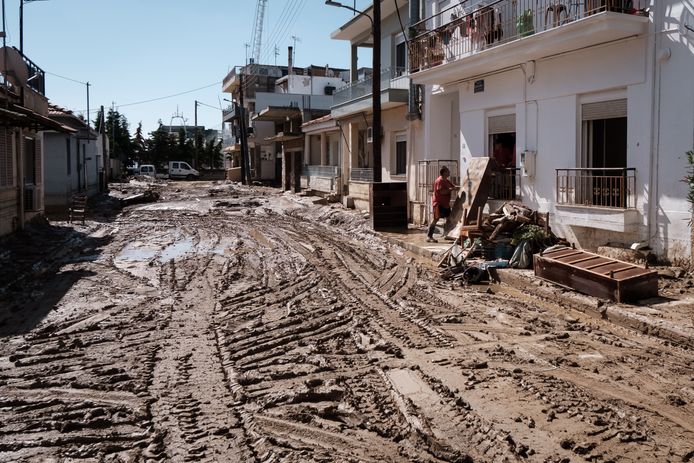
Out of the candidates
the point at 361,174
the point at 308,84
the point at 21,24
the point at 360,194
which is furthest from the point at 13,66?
the point at 308,84

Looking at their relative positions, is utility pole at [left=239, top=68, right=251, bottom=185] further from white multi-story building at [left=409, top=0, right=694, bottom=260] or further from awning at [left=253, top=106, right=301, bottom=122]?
white multi-story building at [left=409, top=0, right=694, bottom=260]

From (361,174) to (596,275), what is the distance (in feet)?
50.6

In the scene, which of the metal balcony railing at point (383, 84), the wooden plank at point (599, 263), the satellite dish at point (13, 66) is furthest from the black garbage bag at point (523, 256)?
the satellite dish at point (13, 66)

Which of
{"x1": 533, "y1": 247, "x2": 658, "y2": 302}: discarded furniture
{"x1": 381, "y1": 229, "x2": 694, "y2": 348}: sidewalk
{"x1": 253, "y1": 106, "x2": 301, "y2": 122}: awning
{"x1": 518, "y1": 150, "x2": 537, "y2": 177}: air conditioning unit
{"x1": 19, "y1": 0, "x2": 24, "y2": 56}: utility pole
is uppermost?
{"x1": 19, "y1": 0, "x2": 24, "y2": 56}: utility pole

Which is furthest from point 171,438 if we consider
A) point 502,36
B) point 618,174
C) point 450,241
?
point 502,36

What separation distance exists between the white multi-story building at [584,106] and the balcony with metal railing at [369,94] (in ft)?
9.09

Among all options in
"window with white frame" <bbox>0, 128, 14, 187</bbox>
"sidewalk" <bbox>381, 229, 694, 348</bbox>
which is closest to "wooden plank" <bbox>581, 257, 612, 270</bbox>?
"sidewalk" <bbox>381, 229, 694, 348</bbox>

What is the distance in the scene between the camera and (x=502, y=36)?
13.8 metres

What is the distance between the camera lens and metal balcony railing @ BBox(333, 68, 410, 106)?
19.9 m

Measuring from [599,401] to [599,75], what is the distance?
7.97 metres

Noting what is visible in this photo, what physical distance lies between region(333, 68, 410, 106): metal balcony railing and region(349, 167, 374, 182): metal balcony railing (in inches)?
102

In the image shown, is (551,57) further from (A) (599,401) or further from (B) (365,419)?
(B) (365,419)

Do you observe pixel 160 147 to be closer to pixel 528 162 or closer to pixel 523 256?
pixel 528 162

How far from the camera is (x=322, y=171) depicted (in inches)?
1123
